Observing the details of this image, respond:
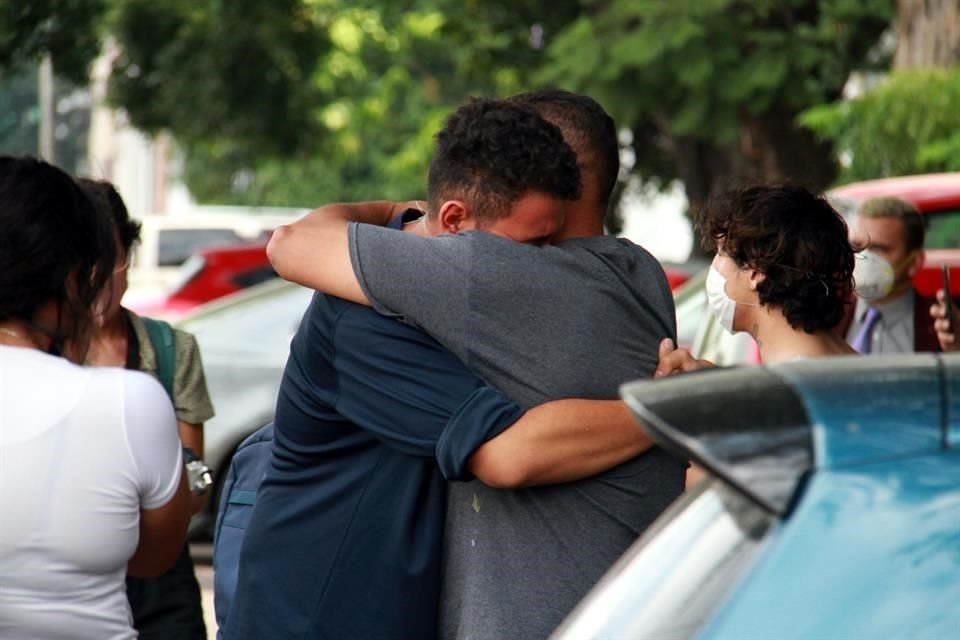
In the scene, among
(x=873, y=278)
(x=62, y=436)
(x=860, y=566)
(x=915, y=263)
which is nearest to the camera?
(x=860, y=566)

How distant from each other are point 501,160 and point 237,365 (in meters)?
6.74

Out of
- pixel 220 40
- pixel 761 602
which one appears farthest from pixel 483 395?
pixel 220 40

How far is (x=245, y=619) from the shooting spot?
2.95m

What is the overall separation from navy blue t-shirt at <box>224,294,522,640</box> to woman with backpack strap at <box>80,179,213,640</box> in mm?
1095

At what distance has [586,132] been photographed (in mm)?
3105

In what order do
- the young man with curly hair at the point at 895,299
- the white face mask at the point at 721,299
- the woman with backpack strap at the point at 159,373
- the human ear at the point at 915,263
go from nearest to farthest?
the white face mask at the point at 721,299, the woman with backpack strap at the point at 159,373, the young man with curly hair at the point at 895,299, the human ear at the point at 915,263

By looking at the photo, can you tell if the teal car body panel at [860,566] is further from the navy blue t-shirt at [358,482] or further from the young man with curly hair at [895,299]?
the young man with curly hair at [895,299]

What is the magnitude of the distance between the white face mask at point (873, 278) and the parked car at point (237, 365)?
4.04 metres

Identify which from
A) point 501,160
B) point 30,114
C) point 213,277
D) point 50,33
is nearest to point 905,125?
point 50,33

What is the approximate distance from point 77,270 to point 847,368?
1.35 meters

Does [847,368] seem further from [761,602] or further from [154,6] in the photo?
[154,6]

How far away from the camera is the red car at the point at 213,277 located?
15.1 metres

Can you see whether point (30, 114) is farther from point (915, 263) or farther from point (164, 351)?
point (164, 351)

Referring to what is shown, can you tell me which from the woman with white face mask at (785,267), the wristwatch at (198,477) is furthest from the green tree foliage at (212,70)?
the woman with white face mask at (785,267)
